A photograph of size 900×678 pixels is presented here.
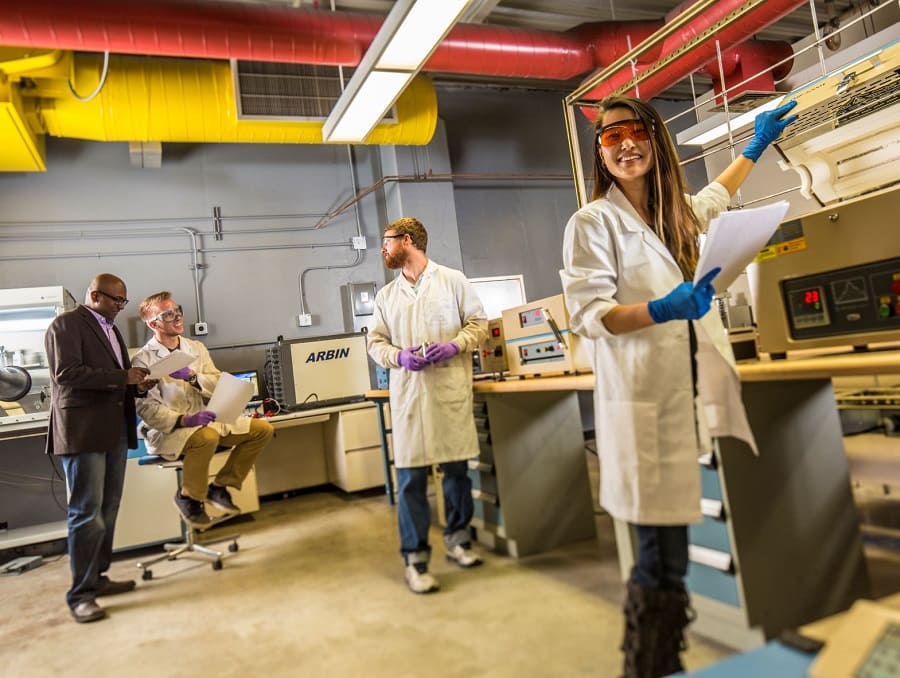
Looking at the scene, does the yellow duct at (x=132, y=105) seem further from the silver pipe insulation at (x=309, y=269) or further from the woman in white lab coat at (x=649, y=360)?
the woman in white lab coat at (x=649, y=360)

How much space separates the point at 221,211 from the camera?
5.23 meters

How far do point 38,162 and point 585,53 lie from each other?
3919mm

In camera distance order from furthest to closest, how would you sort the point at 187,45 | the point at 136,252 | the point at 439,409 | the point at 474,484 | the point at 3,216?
→ the point at 136,252 < the point at 3,216 < the point at 187,45 < the point at 474,484 < the point at 439,409

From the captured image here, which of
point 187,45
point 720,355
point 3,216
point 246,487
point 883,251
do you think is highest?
point 187,45

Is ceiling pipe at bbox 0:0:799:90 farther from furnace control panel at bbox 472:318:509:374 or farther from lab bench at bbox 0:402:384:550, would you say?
lab bench at bbox 0:402:384:550

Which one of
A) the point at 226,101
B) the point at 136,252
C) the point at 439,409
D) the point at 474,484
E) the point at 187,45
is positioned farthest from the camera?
the point at 136,252

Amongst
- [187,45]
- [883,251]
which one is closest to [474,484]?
[883,251]

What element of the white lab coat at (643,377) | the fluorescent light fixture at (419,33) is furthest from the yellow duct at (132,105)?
the white lab coat at (643,377)

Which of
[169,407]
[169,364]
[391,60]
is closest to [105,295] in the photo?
[169,364]

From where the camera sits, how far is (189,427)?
3.17 metres

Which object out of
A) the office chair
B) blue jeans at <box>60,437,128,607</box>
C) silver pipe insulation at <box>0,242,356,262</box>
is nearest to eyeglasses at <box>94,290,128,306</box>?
blue jeans at <box>60,437,128,607</box>

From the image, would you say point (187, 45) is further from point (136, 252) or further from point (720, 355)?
point (720, 355)

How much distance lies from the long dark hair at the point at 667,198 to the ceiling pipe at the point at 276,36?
2.80m

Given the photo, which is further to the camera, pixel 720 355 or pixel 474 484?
pixel 474 484
